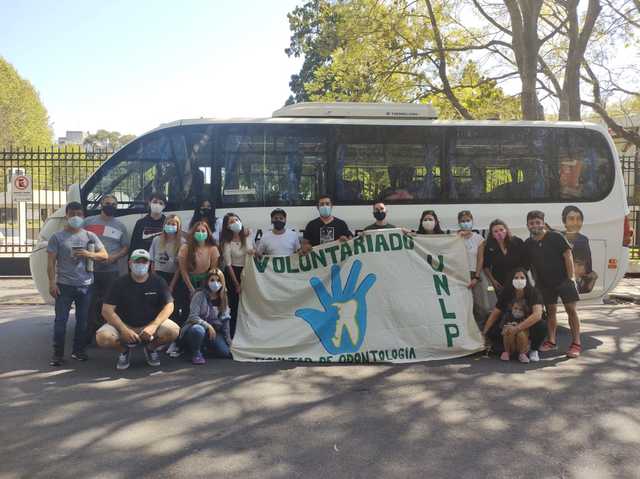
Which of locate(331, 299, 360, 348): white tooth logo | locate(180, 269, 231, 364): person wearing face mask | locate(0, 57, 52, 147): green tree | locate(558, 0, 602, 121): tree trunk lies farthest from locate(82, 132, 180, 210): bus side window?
locate(0, 57, 52, 147): green tree

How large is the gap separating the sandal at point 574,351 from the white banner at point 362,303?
3.35ft

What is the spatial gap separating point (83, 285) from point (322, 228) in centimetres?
296

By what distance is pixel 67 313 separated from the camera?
7.10 m

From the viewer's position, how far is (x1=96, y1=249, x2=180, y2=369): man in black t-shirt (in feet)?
22.1

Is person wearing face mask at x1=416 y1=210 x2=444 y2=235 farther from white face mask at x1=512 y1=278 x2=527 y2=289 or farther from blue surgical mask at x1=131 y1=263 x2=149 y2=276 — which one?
blue surgical mask at x1=131 y1=263 x2=149 y2=276

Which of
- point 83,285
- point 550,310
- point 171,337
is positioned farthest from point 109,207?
point 550,310

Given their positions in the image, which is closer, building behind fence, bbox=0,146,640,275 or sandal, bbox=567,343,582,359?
sandal, bbox=567,343,582,359

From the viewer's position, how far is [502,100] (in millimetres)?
21859

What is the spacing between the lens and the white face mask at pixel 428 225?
8.17m

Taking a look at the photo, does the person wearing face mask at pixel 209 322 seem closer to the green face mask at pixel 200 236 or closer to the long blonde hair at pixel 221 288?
the long blonde hair at pixel 221 288

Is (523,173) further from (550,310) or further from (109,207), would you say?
(109,207)

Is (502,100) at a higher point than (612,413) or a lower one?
higher

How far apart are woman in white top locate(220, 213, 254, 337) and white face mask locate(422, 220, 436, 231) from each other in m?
2.22

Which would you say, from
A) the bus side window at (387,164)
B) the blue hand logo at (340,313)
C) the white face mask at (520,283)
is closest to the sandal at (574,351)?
the white face mask at (520,283)
